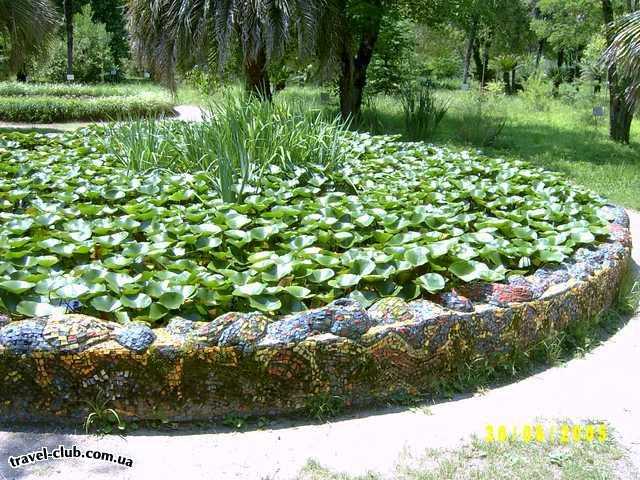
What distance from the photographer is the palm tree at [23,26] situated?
12.3m

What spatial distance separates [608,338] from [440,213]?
1271mm

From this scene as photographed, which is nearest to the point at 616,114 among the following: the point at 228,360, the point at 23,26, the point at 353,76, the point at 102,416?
the point at 353,76

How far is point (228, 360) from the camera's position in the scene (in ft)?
8.86

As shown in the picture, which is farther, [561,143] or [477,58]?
[477,58]

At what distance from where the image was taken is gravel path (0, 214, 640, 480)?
7.95ft

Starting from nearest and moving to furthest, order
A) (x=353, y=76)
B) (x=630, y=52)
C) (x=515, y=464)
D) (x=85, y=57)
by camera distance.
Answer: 1. (x=515, y=464)
2. (x=630, y=52)
3. (x=353, y=76)
4. (x=85, y=57)

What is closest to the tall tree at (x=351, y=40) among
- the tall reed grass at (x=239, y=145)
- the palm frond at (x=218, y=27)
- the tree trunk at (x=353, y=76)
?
the tree trunk at (x=353, y=76)

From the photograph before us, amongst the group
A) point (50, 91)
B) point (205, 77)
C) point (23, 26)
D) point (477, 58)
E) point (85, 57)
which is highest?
point (477, 58)

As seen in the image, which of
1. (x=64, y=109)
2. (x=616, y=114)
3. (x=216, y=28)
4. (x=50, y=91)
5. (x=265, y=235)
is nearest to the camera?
(x=265, y=235)

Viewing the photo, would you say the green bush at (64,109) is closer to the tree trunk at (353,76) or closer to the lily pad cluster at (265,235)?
the tree trunk at (353,76)

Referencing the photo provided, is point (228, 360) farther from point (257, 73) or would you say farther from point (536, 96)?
point (536, 96)

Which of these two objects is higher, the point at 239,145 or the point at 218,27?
the point at 218,27
